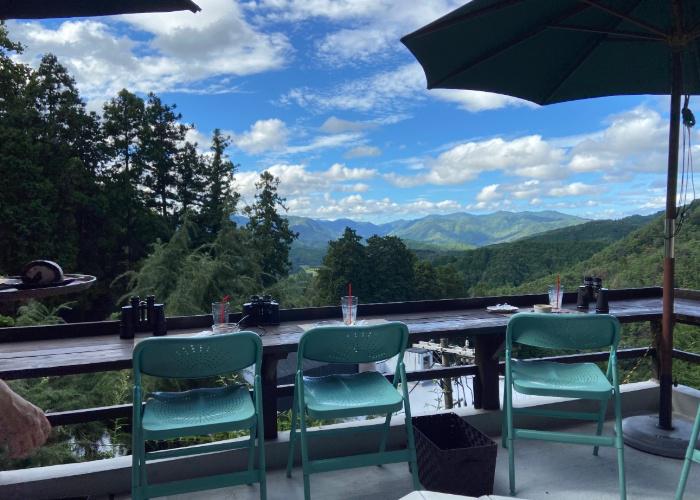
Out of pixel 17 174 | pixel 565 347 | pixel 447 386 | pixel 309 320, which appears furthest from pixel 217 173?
pixel 565 347

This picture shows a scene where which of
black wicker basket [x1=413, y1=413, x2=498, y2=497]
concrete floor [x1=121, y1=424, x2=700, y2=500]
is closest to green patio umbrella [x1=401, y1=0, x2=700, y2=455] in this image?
concrete floor [x1=121, y1=424, x2=700, y2=500]

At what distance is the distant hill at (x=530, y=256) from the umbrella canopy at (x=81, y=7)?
40.3 ft

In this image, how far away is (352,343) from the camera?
6.98ft

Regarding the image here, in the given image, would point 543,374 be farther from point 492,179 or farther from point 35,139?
point 492,179

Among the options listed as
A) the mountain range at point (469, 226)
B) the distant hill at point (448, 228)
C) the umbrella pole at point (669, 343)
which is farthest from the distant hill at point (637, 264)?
the mountain range at point (469, 226)

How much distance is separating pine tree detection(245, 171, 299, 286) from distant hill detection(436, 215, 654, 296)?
6397 mm

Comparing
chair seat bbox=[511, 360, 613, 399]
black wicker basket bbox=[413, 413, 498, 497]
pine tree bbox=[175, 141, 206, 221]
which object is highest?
pine tree bbox=[175, 141, 206, 221]

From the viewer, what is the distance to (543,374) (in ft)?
8.20

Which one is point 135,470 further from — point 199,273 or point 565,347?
point 199,273

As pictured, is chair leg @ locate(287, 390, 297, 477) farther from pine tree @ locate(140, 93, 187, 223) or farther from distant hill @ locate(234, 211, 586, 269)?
pine tree @ locate(140, 93, 187, 223)

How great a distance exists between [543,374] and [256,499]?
150 centimetres

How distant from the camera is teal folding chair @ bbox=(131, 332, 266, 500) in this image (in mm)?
1873

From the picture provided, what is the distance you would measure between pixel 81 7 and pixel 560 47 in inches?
101

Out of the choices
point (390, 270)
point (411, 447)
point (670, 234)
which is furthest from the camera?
point (390, 270)
